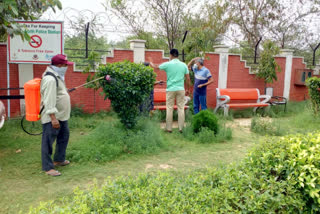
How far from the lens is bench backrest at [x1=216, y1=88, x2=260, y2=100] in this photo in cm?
1002

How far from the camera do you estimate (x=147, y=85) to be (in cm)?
609

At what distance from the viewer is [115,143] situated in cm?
556

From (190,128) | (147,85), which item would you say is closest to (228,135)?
(190,128)

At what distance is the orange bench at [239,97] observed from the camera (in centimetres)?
945

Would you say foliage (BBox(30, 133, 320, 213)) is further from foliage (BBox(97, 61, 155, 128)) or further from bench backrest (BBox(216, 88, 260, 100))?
bench backrest (BBox(216, 88, 260, 100))

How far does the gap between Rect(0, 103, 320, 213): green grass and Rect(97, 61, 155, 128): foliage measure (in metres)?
0.58

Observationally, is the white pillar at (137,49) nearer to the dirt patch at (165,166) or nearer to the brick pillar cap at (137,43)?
the brick pillar cap at (137,43)

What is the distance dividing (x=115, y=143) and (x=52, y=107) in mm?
1700

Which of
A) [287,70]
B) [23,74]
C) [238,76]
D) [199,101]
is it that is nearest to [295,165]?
[199,101]

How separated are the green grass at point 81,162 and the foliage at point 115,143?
0.05m

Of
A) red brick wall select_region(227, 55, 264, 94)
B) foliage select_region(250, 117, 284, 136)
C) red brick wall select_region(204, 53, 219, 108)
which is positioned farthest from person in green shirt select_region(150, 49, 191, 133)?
red brick wall select_region(227, 55, 264, 94)

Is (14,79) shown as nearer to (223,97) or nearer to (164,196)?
(223,97)

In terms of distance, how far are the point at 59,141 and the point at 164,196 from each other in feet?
9.44

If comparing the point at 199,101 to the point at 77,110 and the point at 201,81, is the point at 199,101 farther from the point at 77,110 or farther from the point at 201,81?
the point at 77,110
